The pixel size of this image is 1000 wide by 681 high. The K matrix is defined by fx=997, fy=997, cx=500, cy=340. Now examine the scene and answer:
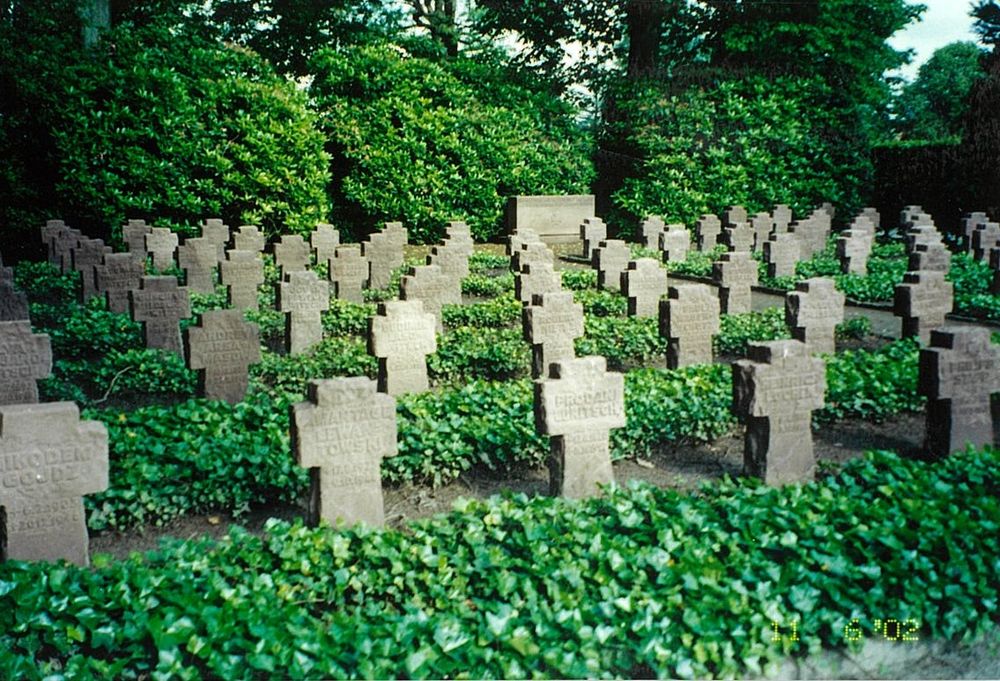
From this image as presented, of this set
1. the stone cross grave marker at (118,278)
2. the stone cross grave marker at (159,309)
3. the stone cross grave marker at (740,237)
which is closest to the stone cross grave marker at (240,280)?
→ the stone cross grave marker at (118,278)

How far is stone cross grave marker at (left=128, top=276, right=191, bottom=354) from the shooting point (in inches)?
410

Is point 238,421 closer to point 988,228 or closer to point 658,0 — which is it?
point 988,228

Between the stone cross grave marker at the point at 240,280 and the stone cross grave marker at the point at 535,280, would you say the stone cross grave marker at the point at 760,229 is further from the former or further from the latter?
the stone cross grave marker at the point at 240,280

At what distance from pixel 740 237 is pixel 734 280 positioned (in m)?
7.06

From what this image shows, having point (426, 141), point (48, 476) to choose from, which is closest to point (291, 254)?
point (426, 141)

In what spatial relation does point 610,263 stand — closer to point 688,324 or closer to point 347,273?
point 347,273

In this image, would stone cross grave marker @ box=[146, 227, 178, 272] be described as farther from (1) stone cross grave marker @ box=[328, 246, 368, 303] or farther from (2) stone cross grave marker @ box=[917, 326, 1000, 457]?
(2) stone cross grave marker @ box=[917, 326, 1000, 457]

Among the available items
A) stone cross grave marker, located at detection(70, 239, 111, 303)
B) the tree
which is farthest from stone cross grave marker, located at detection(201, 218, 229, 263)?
the tree

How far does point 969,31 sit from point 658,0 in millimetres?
7776

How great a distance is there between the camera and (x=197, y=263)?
47.8 feet

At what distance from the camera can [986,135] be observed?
22.7m

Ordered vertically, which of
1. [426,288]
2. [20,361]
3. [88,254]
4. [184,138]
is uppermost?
[184,138]

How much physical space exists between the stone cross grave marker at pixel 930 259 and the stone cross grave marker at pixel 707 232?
5.87 metres

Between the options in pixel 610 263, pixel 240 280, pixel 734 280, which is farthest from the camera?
pixel 610 263
